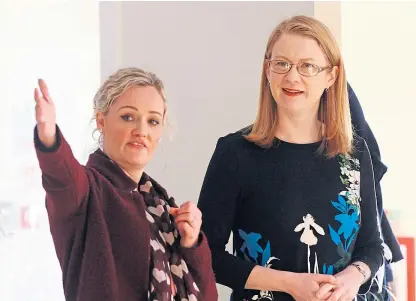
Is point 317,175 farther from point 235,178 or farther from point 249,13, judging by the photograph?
point 249,13

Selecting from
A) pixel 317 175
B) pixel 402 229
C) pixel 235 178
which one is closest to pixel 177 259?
pixel 235 178

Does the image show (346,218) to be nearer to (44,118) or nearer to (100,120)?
(100,120)

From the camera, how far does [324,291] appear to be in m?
1.39

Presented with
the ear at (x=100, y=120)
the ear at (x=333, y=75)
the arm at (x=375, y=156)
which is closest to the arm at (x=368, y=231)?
the arm at (x=375, y=156)

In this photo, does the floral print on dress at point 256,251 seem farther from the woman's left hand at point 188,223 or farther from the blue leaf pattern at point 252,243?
the woman's left hand at point 188,223

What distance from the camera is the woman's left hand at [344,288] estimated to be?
4.58 ft

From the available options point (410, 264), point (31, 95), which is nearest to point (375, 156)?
point (31, 95)

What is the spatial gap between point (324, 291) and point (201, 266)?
0.99 ft

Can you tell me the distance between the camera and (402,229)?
2.93 metres

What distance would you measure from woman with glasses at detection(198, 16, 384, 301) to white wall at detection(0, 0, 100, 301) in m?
0.75

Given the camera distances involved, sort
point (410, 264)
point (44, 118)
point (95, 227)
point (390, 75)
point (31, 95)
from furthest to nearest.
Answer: point (390, 75) → point (410, 264) → point (31, 95) → point (95, 227) → point (44, 118)

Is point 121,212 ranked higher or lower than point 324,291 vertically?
higher

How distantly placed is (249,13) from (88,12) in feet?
1.76

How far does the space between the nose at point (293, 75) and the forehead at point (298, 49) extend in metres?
0.02
